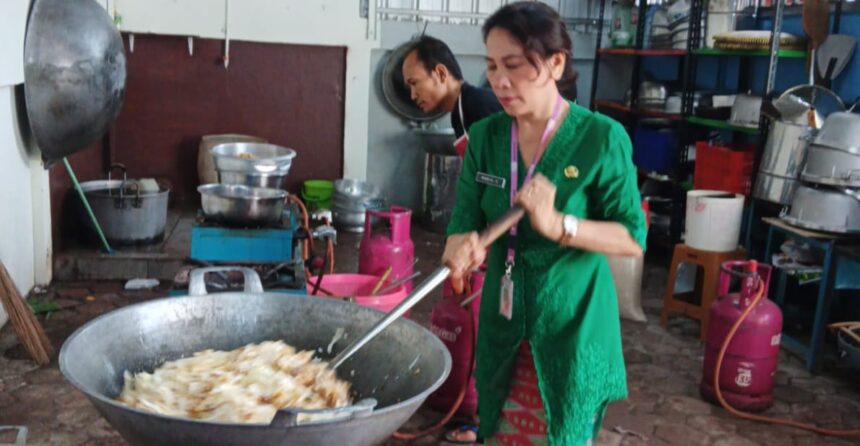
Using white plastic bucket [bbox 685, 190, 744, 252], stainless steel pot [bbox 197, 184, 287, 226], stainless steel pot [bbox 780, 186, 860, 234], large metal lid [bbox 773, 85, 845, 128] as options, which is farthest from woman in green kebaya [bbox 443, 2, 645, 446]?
large metal lid [bbox 773, 85, 845, 128]

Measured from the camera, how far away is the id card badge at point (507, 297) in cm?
217

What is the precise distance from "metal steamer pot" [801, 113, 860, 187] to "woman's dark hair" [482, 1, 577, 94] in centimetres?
328

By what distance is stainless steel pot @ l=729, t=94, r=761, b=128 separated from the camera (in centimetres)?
584

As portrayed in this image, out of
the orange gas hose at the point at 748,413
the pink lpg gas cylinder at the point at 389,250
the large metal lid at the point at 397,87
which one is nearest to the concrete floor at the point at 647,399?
the orange gas hose at the point at 748,413

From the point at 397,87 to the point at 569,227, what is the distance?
632 cm

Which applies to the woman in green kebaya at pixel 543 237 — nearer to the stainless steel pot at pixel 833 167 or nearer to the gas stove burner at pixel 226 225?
the gas stove burner at pixel 226 225

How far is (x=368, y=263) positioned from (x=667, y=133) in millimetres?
3559

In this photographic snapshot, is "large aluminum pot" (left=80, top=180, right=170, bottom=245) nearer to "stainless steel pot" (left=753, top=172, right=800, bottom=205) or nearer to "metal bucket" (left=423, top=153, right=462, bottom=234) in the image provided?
"metal bucket" (left=423, top=153, right=462, bottom=234)

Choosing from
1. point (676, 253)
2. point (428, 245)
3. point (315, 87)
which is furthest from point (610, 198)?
point (315, 87)

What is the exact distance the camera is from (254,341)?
2012mm

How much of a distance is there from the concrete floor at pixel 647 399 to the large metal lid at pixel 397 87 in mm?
3239

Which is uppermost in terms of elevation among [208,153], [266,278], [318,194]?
[208,153]

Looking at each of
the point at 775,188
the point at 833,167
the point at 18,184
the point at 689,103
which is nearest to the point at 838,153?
the point at 833,167

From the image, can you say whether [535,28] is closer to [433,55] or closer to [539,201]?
[539,201]
